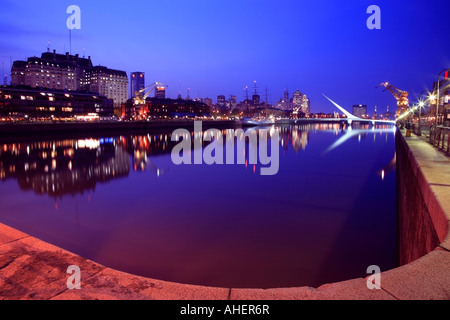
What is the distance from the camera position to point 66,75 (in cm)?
14625

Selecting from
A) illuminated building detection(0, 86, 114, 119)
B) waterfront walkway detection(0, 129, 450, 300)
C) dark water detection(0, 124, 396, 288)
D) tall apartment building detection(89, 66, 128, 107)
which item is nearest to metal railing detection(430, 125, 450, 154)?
dark water detection(0, 124, 396, 288)

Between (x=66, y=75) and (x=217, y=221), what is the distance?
6169 inches

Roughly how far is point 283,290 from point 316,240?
23.2 feet

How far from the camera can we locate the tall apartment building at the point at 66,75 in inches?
5315

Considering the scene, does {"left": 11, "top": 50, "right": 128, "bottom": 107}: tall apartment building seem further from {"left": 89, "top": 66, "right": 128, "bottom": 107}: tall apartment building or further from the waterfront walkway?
the waterfront walkway

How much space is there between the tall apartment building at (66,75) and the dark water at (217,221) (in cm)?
11713

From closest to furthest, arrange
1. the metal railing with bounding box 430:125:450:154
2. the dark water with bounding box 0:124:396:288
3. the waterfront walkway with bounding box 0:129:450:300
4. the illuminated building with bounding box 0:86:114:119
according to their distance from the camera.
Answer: the waterfront walkway with bounding box 0:129:450:300, the dark water with bounding box 0:124:396:288, the metal railing with bounding box 430:125:450:154, the illuminated building with bounding box 0:86:114:119

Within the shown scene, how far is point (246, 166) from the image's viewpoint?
2383cm

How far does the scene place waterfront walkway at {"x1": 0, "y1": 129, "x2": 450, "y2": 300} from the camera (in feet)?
8.66

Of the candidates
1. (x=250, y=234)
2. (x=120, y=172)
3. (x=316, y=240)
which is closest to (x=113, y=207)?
(x=250, y=234)

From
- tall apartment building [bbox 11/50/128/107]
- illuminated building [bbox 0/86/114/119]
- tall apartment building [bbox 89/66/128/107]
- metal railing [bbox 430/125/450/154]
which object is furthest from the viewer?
tall apartment building [bbox 89/66/128/107]

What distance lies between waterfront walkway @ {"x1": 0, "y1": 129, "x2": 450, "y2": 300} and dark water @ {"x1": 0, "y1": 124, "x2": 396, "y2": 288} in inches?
156
